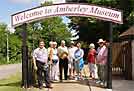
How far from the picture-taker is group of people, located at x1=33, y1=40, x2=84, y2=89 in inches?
689

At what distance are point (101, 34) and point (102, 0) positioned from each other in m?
6.15

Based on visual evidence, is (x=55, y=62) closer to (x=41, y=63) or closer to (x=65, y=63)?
(x=65, y=63)

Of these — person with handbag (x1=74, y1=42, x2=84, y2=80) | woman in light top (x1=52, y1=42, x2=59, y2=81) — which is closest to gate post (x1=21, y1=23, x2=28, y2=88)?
woman in light top (x1=52, y1=42, x2=59, y2=81)

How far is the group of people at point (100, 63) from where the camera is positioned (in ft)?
60.3

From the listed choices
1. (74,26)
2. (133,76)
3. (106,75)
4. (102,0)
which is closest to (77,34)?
(74,26)

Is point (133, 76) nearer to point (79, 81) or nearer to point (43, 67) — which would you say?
point (79, 81)

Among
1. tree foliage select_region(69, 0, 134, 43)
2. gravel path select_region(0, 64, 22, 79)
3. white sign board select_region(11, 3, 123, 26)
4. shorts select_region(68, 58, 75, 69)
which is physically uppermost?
tree foliage select_region(69, 0, 134, 43)

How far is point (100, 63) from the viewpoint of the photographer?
60.7 ft

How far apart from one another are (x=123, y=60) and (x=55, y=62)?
6593mm

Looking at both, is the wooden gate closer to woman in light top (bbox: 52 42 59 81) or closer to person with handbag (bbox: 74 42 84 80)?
person with handbag (bbox: 74 42 84 80)

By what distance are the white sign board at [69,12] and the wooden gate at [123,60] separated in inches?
209

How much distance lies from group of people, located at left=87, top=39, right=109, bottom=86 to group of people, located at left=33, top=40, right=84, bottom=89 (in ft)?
3.49

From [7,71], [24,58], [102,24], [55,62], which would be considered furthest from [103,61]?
[102,24]

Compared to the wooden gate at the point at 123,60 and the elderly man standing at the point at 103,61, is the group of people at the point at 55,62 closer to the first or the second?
the elderly man standing at the point at 103,61
